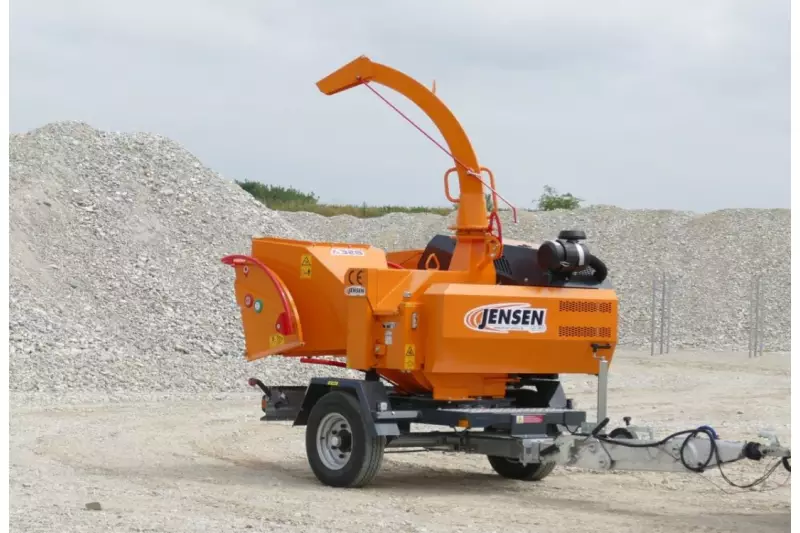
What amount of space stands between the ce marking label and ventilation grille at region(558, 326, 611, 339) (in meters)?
1.83

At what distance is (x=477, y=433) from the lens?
37.2 feet

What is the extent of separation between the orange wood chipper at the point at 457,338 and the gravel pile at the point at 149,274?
33.8ft

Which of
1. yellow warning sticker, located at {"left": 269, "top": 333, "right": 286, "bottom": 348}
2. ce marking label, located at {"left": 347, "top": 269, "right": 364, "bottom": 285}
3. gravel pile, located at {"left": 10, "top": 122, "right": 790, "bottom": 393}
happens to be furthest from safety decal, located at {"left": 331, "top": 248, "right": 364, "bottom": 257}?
gravel pile, located at {"left": 10, "top": 122, "right": 790, "bottom": 393}

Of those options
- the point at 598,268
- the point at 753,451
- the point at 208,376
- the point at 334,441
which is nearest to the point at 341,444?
the point at 334,441

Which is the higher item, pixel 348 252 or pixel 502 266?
pixel 348 252

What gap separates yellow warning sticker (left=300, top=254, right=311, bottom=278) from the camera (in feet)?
38.9

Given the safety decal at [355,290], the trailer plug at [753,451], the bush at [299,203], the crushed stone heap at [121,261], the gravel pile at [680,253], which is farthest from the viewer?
the bush at [299,203]

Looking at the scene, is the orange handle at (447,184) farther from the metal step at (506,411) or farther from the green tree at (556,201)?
the green tree at (556,201)

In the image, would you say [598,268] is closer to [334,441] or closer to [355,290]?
[355,290]

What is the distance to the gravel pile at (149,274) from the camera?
2256 cm

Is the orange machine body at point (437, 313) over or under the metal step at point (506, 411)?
over

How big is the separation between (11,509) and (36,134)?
2586 centimetres

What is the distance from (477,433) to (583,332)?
1.34 metres

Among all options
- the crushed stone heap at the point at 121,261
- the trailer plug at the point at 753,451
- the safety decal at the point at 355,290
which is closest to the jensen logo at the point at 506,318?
the safety decal at the point at 355,290
